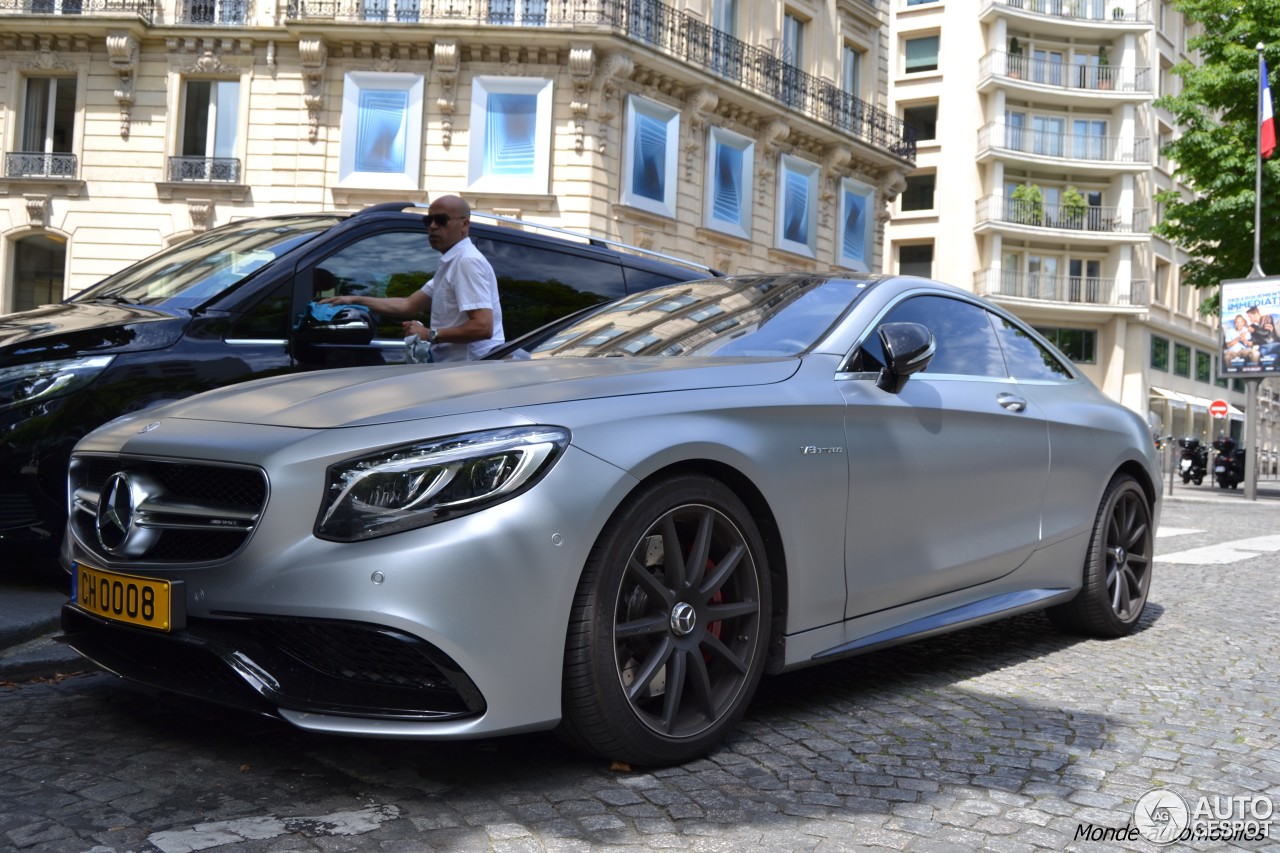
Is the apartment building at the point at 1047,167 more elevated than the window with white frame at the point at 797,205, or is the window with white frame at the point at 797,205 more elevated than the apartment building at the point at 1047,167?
the apartment building at the point at 1047,167

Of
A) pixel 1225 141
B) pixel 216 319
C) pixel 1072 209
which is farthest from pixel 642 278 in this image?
pixel 1072 209

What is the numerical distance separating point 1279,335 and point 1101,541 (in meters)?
20.5

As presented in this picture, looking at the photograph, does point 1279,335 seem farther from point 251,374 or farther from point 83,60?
point 83,60

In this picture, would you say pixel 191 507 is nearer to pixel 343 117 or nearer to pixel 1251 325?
pixel 343 117

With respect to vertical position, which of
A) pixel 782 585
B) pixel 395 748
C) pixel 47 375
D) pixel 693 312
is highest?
pixel 693 312

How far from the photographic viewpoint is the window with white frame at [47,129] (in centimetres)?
2280

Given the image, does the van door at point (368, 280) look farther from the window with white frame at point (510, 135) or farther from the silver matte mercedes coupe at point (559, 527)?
the window with white frame at point (510, 135)

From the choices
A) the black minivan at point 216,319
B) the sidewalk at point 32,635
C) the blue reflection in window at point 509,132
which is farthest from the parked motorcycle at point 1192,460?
the sidewalk at point 32,635

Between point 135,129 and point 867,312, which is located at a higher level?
point 135,129

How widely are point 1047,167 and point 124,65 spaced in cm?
3143

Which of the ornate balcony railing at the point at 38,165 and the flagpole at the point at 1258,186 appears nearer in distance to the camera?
the flagpole at the point at 1258,186

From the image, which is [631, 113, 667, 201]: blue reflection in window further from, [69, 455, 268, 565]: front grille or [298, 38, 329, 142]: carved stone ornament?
[69, 455, 268, 565]: front grille

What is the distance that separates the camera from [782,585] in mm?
3152

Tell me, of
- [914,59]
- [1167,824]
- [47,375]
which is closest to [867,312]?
[1167,824]
